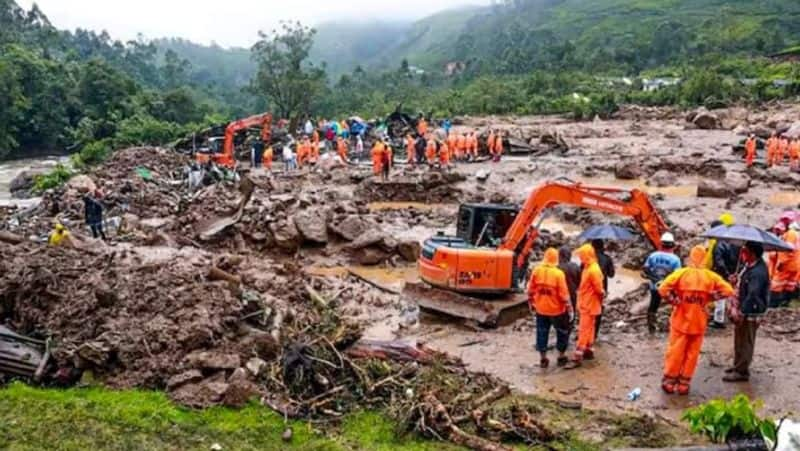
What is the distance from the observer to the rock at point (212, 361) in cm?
987

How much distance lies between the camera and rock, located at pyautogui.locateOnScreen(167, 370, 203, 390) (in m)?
9.59

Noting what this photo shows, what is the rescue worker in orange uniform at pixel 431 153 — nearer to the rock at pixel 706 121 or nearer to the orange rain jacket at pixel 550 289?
the orange rain jacket at pixel 550 289

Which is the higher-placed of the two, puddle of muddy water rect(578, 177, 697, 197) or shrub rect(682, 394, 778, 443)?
shrub rect(682, 394, 778, 443)

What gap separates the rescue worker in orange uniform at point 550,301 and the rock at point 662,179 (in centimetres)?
1851

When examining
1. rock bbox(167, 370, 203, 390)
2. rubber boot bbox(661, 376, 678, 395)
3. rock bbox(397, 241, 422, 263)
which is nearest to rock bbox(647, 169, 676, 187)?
rock bbox(397, 241, 422, 263)

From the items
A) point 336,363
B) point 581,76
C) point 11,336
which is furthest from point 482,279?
point 581,76

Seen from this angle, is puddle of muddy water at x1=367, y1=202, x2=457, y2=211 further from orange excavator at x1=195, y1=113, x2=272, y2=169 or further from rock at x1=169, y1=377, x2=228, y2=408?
rock at x1=169, y1=377, x2=228, y2=408

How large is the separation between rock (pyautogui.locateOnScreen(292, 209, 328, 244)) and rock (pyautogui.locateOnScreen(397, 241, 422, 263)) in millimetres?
1894

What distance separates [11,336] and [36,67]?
51.3m

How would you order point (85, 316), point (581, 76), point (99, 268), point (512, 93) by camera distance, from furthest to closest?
point (581, 76) < point (512, 93) < point (99, 268) < point (85, 316)

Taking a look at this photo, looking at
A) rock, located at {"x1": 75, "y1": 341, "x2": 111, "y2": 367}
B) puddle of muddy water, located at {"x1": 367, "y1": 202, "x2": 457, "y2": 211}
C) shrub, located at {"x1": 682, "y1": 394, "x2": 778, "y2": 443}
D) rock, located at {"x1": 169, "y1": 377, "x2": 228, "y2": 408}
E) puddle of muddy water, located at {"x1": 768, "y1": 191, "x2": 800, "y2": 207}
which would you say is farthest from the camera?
puddle of muddy water, located at {"x1": 367, "y1": 202, "x2": 457, "y2": 211}

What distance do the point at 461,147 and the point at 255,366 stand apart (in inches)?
1015

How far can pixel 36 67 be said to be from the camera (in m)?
56.1

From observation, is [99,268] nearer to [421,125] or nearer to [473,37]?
[421,125]
